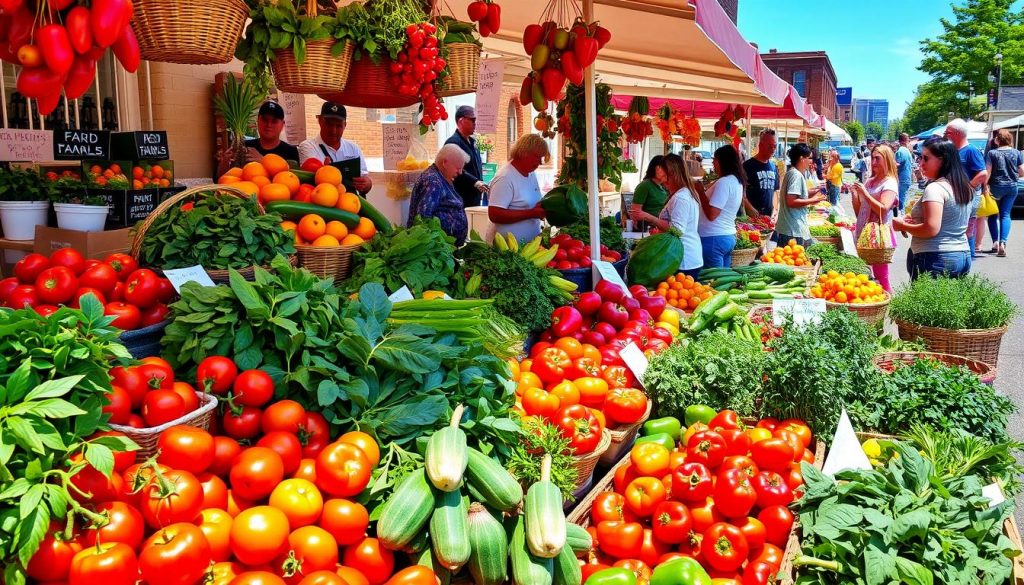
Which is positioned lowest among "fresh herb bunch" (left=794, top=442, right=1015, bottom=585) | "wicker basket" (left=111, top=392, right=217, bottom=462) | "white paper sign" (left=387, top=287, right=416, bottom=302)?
"fresh herb bunch" (left=794, top=442, right=1015, bottom=585)

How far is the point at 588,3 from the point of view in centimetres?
424

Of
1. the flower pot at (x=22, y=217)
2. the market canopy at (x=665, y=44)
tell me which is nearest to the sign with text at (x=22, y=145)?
the flower pot at (x=22, y=217)

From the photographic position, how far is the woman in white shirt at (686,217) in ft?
20.1

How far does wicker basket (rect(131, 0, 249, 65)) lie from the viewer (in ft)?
7.95

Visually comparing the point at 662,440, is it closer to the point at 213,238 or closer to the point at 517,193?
the point at 213,238

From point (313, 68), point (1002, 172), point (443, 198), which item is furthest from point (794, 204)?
point (313, 68)

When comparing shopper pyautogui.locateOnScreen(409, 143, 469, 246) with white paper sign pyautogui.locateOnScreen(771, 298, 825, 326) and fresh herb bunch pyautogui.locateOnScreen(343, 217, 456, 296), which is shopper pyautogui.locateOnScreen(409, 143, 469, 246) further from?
white paper sign pyautogui.locateOnScreen(771, 298, 825, 326)

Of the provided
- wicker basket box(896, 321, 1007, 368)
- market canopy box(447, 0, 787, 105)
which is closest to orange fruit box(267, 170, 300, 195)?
market canopy box(447, 0, 787, 105)

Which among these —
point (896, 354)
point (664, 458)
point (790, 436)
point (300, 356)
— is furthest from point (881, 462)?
point (300, 356)

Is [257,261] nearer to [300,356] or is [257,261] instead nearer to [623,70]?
[300,356]

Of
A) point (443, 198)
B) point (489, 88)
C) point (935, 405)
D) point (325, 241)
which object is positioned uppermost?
point (489, 88)

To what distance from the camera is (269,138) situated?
249 inches

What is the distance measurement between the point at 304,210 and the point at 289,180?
220 millimetres

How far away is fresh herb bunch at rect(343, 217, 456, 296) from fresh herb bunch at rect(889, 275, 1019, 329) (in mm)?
3289
